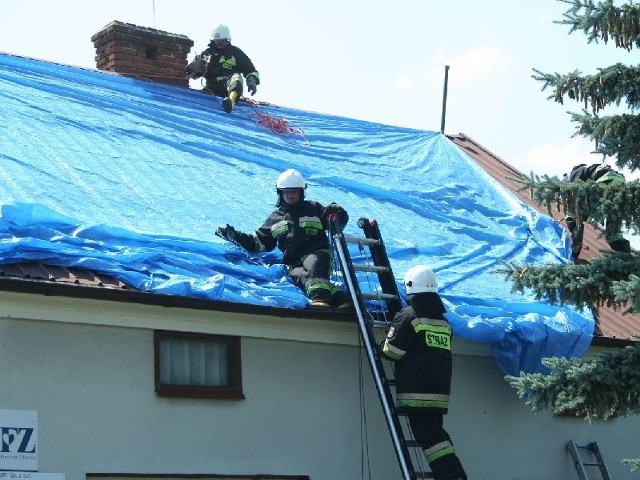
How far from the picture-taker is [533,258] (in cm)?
1488

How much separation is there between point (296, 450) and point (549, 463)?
3.25 metres

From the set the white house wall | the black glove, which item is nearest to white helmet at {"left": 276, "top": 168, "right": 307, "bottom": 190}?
the black glove

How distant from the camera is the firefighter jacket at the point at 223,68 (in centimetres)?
1656

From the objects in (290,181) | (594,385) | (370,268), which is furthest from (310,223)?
(594,385)

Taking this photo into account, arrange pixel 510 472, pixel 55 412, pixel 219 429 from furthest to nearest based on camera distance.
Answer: pixel 510 472 < pixel 219 429 < pixel 55 412

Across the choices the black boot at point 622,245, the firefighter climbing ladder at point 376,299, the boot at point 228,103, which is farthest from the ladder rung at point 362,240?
the boot at point 228,103

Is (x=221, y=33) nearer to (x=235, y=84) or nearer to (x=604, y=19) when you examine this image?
(x=235, y=84)

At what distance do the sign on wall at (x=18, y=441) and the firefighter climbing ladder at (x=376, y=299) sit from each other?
9.57 feet

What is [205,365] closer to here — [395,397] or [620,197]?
[395,397]

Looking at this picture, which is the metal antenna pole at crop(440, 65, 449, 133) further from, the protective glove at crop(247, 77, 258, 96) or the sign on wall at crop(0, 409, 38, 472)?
the sign on wall at crop(0, 409, 38, 472)

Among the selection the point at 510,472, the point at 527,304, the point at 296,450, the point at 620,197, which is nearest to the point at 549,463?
the point at 510,472

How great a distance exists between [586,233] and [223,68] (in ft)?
16.1

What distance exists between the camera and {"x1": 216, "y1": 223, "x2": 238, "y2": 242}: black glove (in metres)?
12.2

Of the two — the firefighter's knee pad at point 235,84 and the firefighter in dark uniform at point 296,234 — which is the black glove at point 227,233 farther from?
the firefighter's knee pad at point 235,84
